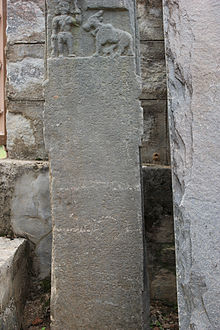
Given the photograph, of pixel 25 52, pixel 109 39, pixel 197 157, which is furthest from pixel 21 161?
pixel 197 157

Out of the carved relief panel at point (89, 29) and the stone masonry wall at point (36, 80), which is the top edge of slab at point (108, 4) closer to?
the carved relief panel at point (89, 29)

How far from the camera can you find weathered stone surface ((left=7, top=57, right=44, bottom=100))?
8.70ft

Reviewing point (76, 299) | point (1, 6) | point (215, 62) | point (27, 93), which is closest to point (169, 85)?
point (215, 62)

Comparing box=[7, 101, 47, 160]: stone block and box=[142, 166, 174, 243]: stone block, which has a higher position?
box=[7, 101, 47, 160]: stone block

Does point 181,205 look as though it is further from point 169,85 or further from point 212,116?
point 169,85

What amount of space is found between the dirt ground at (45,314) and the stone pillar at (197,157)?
1145mm

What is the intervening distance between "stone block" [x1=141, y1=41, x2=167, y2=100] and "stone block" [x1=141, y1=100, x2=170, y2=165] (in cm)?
7

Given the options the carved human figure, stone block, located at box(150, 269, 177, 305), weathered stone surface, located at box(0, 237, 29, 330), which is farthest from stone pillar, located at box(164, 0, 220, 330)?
stone block, located at box(150, 269, 177, 305)

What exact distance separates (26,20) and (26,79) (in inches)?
18.5

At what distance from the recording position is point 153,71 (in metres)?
2.66

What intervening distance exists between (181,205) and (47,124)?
0.98 metres

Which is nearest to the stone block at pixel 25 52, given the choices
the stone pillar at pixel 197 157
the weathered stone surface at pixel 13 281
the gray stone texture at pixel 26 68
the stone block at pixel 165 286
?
the gray stone texture at pixel 26 68

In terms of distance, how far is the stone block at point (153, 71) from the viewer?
2.65 meters

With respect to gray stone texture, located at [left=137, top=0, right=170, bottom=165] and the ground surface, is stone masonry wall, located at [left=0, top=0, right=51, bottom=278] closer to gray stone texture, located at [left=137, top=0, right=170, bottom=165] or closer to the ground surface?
gray stone texture, located at [left=137, top=0, right=170, bottom=165]
